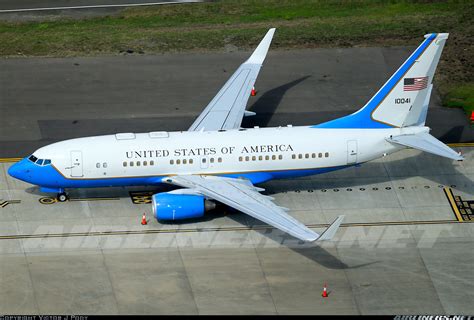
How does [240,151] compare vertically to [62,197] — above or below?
above

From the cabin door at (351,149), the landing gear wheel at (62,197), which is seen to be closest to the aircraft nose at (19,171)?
the landing gear wheel at (62,197)

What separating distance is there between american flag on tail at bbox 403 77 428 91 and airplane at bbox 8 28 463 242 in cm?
6

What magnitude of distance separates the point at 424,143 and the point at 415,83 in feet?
12.8

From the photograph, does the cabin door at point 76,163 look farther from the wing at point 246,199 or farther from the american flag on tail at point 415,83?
the american flag on tail at point 415,83

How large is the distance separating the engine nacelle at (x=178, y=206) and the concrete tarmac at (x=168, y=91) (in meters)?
13.1

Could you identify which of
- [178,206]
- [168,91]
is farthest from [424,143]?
[168,91]

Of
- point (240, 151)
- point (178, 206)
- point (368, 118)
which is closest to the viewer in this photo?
point (178, 206)

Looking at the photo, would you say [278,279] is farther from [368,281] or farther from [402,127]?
[402,127]

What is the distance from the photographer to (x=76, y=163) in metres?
54.8

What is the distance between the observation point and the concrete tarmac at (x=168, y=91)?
6612 cm

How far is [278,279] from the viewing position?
49719 mm

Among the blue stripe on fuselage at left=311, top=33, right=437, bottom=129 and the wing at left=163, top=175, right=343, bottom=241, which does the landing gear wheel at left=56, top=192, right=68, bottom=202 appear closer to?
the wing at left=163, top=175, right=343, bottom=241

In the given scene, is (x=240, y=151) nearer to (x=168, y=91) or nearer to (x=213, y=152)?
(x=213, y=152)

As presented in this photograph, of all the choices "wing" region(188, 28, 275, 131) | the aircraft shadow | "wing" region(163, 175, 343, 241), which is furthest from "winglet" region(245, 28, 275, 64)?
"wing" region(163, 175, 343, 241)
